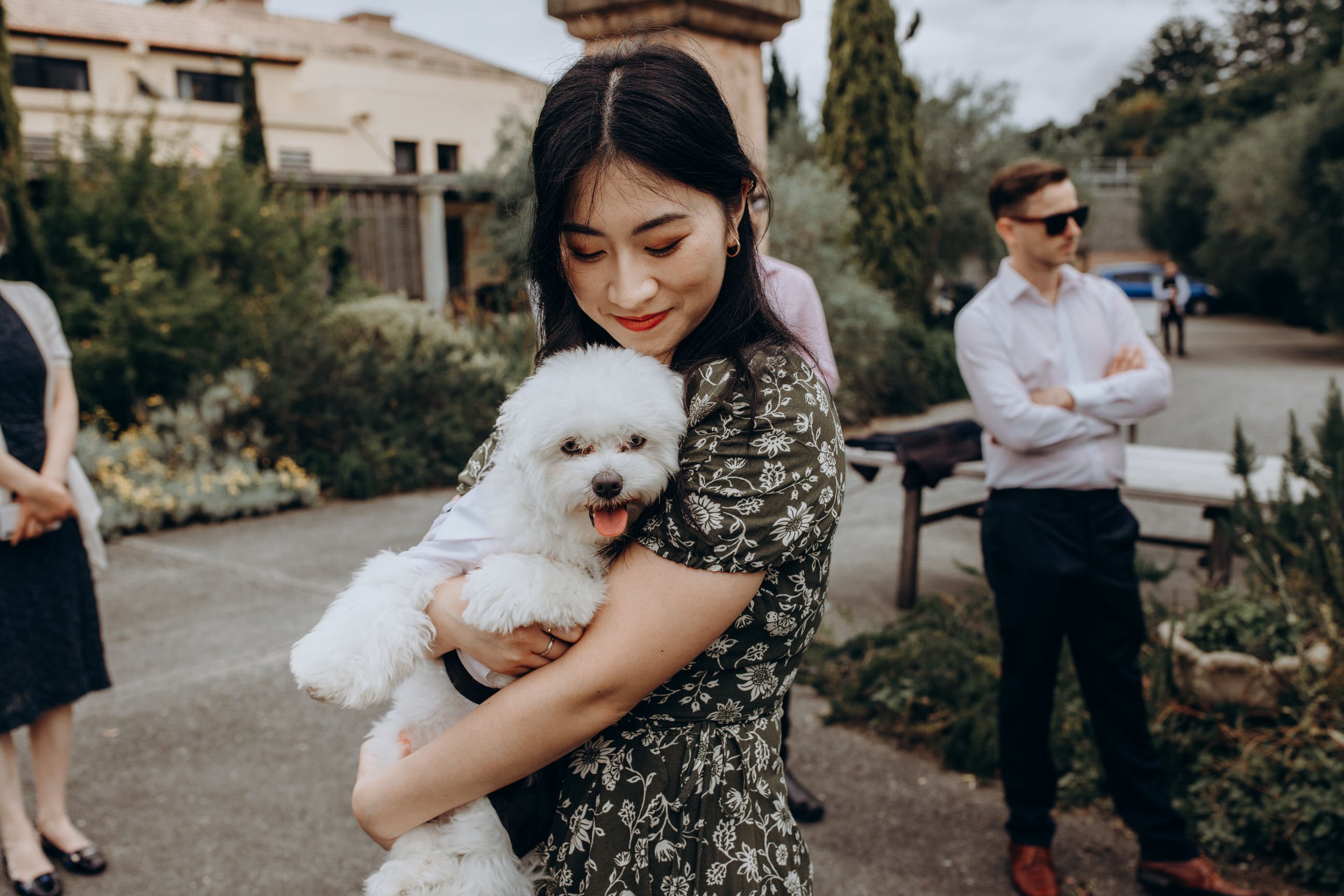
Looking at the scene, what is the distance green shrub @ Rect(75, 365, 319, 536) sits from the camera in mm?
7840

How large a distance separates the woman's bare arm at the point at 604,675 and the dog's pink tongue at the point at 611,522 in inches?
1.7

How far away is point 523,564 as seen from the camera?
139cm

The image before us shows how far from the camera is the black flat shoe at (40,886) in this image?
3.21m

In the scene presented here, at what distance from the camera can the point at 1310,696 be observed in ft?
11.1

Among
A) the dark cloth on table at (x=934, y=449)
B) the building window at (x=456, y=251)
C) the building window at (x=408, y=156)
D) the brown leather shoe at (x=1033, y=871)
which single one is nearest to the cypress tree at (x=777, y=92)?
the building window at (x=456, y=251)

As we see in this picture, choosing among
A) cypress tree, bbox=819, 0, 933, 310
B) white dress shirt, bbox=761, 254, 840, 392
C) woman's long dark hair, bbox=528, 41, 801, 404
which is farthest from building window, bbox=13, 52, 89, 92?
woman's long dark hair, bbox=528, 41, 801, 404

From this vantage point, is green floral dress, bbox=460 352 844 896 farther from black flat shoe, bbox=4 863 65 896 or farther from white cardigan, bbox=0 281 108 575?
white cardigan, bbox=0 281 108 575

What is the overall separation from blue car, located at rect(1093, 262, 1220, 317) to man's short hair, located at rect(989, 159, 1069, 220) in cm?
3428

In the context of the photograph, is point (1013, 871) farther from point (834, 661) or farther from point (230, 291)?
point (230, 291)

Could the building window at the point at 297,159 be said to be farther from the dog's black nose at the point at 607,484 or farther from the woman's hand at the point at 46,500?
the dog's black nose at the point at 607,484

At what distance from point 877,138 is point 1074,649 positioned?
13871mm

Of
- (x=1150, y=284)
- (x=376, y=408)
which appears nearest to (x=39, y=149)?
(x=376, y=408)

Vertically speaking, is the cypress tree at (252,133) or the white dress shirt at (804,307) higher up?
the cypress tree at (252,133)

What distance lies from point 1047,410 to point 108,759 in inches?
160
